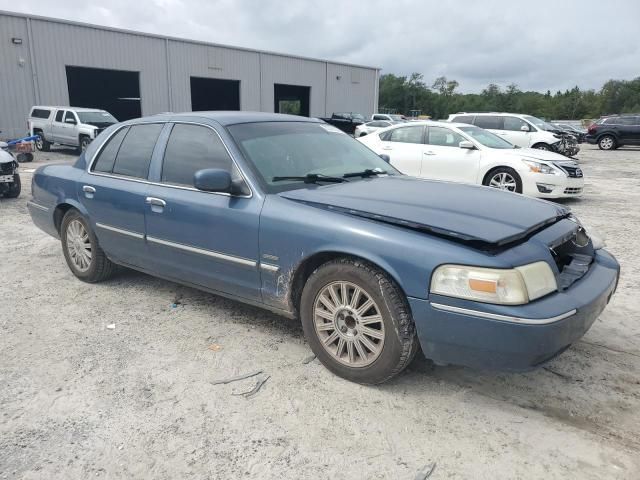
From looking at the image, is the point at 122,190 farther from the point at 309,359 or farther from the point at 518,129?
the point at 518,129

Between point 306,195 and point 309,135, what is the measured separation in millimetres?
991

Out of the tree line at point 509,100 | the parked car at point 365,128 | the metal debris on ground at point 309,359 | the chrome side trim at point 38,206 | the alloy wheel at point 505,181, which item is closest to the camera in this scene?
the metal debris on ground at point 309,359

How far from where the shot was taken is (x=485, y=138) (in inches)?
389

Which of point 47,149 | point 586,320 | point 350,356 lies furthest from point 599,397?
point 47,149

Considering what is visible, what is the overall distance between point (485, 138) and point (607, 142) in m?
19.1

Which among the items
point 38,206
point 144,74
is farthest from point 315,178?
point 144,74

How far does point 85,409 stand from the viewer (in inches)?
113

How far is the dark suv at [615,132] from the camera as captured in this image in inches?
950

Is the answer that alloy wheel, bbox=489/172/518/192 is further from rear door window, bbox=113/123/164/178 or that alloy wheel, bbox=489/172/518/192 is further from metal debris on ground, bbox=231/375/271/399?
metal debris on ground, bbox=231/375/271/399

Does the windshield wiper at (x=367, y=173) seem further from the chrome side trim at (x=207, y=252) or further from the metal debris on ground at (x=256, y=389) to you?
the metal debris on ground at (x=256, y=389)

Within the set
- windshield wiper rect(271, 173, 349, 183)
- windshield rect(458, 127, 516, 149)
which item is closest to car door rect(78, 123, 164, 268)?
windshield wiper rect(271, 173, 349, 183)

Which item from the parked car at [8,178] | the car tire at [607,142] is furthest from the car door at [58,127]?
the car tire at [607,142]

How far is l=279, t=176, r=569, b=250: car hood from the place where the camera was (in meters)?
2.72

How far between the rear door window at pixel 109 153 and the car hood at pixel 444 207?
2061 mm
